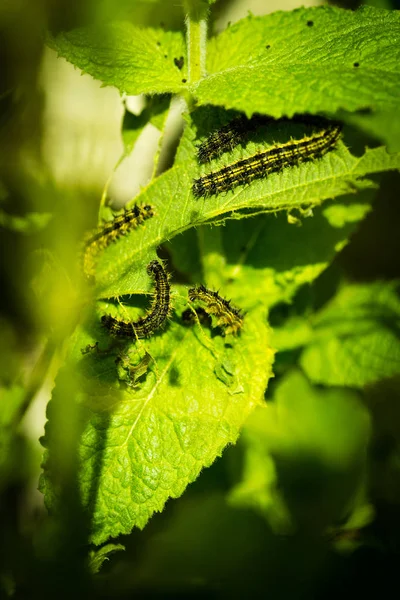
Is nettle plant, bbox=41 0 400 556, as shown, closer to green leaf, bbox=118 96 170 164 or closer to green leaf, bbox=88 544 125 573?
green leaf, bbox=88 544 125 573

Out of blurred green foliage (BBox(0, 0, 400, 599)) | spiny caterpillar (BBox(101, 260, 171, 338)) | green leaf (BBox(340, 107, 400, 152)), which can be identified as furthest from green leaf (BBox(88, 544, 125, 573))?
green leaf (BBox(340, 107, 400, 152))

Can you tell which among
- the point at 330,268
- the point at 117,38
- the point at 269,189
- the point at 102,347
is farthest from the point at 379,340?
the point at 117,38

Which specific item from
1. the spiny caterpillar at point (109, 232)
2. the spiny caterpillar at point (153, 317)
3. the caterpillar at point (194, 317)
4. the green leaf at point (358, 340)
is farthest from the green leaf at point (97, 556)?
the green leaf at point (358, 340)

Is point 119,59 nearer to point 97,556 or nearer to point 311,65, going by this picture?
point 311,65

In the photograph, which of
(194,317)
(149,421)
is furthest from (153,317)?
(149,421)

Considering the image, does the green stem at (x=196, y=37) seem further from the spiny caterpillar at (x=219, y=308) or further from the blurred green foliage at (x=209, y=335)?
the spiny caterpillar at (x=219, y=308)

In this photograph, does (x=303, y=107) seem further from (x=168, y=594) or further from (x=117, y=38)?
(x=168, y=594)
